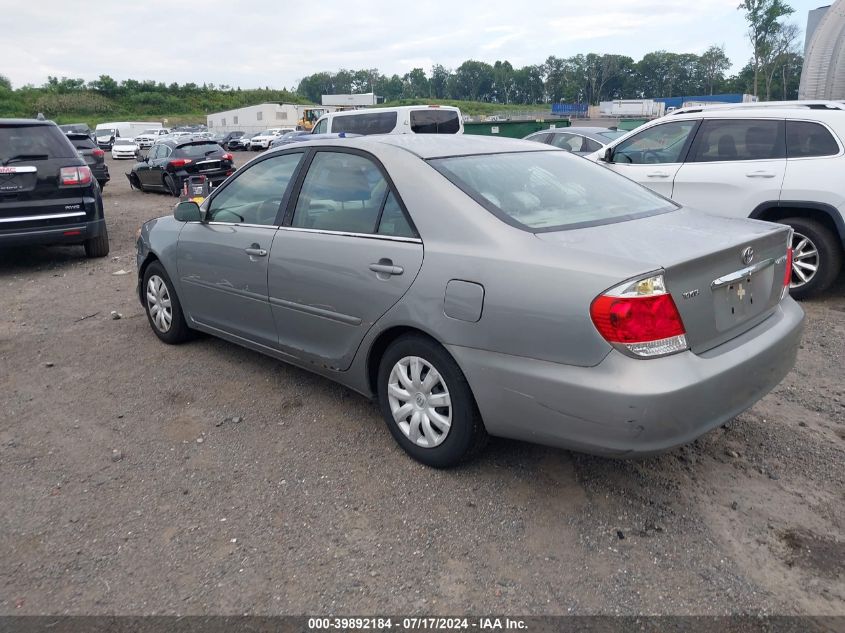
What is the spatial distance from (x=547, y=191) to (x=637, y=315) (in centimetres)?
114

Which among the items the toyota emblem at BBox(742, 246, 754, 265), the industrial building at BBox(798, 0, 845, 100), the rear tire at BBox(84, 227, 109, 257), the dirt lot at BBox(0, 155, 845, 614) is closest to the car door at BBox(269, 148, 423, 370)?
the dirt lot at BBox(0, 155, 845, 614)

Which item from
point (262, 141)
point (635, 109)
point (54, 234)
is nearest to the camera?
point (54, 234)

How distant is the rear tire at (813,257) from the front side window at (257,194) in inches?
179

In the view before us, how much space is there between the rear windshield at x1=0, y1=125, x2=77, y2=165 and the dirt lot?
442 cm

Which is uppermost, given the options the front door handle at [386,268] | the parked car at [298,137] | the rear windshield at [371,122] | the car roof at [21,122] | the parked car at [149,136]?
the car roof at [21,122]

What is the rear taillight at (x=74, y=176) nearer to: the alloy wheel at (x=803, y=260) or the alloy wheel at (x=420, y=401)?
the alloy wheel at (x=420, y=401)

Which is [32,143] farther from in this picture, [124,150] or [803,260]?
[124,150]

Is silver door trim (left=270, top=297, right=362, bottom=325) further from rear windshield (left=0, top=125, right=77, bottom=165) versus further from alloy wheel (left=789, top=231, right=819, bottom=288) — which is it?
rear windshield (left=0, top=125, right=77, bottom=165)

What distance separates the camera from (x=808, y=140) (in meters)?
6.12

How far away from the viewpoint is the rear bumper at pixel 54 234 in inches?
307

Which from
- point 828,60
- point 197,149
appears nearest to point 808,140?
Result: point 197,149

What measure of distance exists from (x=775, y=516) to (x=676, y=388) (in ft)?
2.91

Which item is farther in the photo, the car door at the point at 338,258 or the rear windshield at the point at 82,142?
the rear windshield at the point at 82,142

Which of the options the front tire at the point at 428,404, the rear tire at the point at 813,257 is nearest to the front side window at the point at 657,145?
the rear tire at the point at 813,257
